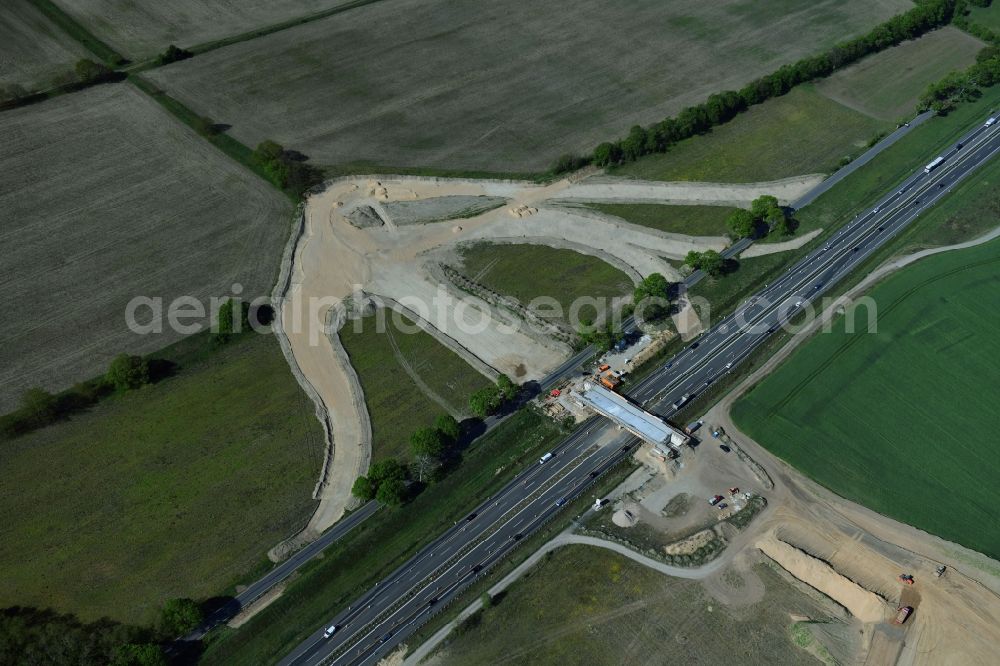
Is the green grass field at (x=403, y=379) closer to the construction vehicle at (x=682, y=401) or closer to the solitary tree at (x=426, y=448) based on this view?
the solitary tree at (x=426, y=448)

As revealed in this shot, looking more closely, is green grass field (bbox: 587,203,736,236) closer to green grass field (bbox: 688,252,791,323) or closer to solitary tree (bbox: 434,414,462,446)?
green grass field (bbox: 688,252,791,323)

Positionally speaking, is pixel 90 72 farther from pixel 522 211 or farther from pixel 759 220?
pixel 759 220

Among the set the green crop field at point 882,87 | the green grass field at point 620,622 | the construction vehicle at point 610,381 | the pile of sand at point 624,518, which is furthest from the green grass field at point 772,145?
the green grass field at point 620,622

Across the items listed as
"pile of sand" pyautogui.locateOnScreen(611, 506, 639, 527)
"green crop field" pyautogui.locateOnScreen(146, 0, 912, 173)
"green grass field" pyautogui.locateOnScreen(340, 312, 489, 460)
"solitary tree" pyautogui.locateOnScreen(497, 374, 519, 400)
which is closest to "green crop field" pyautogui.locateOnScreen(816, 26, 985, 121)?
"green crop field" pyautogui.locateOnScreen(146, 0, 912, 173)

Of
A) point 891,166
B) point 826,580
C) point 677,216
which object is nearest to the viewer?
point 826,580

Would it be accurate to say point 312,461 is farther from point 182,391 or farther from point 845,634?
point 845,634

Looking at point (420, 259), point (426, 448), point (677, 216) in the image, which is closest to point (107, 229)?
point (420, 259)
